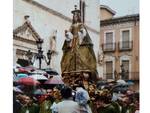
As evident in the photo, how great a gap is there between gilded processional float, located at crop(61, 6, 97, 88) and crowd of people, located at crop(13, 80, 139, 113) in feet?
0.17

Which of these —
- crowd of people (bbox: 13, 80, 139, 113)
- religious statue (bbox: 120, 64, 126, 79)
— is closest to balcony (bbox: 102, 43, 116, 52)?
religious statue (bbox: 120, 64, 126, 79)

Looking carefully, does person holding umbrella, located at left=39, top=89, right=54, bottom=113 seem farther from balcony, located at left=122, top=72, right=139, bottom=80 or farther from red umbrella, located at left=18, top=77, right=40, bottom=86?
balcony, located at left=122, top=72, right=139, bottom=80

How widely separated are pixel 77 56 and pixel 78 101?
0.26 meters

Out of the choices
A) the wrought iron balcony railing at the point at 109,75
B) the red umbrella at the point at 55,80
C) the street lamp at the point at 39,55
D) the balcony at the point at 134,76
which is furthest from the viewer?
the street lamp at the point at 39,55

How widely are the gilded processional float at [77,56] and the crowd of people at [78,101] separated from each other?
0.05 metres

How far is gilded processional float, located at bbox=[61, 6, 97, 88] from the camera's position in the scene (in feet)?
9.52

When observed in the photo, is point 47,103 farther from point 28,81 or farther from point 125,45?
point 125,45

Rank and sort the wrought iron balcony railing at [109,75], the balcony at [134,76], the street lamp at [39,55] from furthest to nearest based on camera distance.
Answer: the street lamp at [39,55], the wrought iron balcony railing at [109,75], the balcony at [134,76]

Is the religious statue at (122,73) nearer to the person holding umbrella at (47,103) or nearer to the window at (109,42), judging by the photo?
the window at (109,42)

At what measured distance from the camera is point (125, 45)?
9.14 ft

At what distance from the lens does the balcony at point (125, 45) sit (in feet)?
9.05

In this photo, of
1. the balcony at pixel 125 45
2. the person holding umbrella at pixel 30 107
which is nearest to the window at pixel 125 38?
the balcony at pixel 125 45
